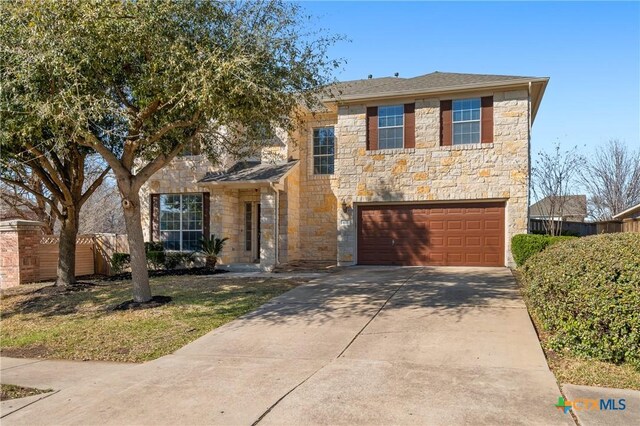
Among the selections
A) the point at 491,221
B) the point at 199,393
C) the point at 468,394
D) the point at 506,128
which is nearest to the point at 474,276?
the point at 491,221

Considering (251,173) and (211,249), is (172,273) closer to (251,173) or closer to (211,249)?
(211,249)

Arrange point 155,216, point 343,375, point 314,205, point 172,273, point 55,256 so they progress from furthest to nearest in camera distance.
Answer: point 155,216 → point 314,205 → point 55,256 → point 172,273 → point 343,375

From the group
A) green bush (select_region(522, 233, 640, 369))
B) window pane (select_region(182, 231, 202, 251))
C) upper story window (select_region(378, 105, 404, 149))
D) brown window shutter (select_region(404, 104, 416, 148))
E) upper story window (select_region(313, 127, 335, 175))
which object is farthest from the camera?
upper story window (select_region(313, 127, 335, 175))

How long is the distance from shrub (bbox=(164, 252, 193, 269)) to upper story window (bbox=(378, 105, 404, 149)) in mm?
7771

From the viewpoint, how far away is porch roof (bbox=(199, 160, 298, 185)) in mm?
15562

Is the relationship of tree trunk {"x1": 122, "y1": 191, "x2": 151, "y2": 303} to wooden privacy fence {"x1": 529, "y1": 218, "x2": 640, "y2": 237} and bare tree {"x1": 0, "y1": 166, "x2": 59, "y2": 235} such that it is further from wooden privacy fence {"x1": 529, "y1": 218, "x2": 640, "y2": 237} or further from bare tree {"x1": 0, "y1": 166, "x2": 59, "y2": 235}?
wooden privacy fence {"x1": 529, "y1": 218, "x2": 640, "y2": 237}

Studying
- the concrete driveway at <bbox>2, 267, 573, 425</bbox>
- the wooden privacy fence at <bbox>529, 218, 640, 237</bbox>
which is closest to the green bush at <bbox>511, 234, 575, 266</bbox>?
the wooden privacy fence at <bbox>529, 218, 640, 237</bbox>

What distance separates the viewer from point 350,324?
Result: 26.1 feet

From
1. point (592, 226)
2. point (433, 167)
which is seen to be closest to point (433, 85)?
point (433, 167)

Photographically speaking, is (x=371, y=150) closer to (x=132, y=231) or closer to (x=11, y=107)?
(x=132, y=231)

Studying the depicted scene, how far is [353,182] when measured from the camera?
53.9 feet

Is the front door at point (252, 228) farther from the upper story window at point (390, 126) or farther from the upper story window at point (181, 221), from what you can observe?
the upper story window at point (390, 126)

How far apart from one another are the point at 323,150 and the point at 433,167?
4.32m

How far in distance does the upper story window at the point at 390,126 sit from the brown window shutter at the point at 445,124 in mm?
1316
